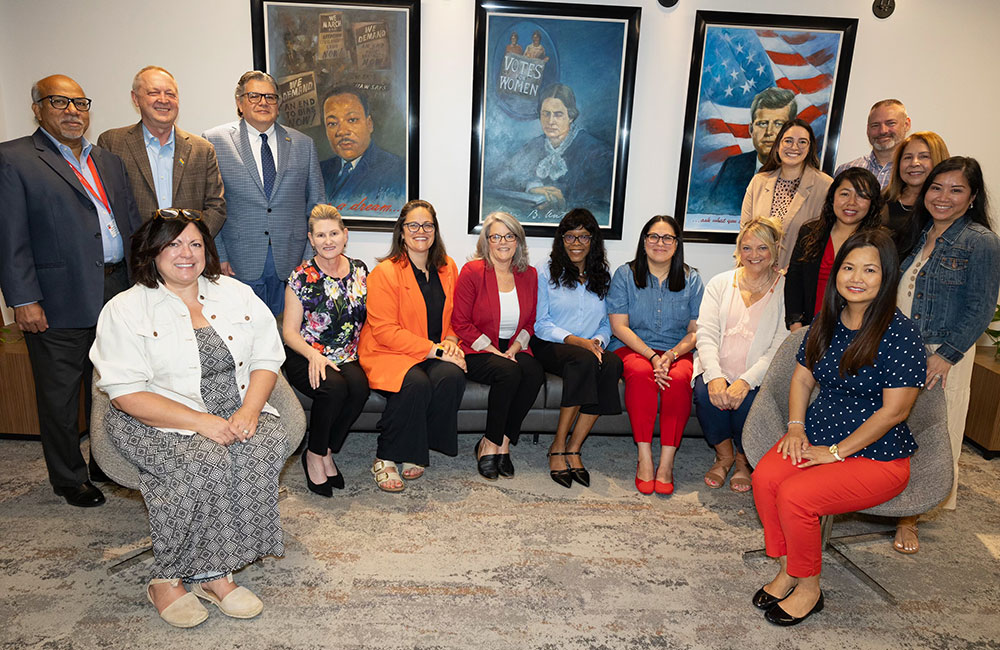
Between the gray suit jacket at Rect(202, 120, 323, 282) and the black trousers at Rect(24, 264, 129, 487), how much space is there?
0.65m

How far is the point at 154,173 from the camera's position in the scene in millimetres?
3252

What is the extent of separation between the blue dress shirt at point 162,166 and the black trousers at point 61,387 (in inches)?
18.4

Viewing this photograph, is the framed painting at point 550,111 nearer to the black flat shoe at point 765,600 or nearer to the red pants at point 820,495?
the red pants at point 820,495

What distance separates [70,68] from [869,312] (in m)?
4.53

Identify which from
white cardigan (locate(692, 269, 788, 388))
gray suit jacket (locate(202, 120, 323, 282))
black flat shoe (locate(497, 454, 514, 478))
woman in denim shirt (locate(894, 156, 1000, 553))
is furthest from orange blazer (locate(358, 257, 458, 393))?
woman in denim shirt (locate(894, 156, 1000, 553))

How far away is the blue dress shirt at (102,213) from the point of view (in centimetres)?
287

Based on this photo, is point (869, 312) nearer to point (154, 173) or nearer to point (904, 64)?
point (904, 64)

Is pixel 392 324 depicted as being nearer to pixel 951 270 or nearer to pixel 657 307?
pixel 657 307

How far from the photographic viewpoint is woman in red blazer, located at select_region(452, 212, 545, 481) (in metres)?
3.42

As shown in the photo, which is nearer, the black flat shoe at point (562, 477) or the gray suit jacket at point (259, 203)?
the black flat shoe at point (562, 477)

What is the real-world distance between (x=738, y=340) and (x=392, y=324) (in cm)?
176

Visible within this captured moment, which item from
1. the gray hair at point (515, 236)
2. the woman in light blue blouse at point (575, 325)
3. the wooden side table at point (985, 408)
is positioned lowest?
the wooden side table at point (985, 408)

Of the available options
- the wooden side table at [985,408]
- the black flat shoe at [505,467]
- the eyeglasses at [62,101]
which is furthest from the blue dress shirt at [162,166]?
the wooden side table at [985,408]

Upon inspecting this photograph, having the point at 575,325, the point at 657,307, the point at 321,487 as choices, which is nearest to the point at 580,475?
the point at 575,325
